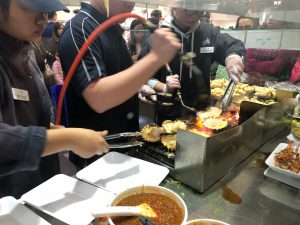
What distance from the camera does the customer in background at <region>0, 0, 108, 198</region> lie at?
78 centimetres

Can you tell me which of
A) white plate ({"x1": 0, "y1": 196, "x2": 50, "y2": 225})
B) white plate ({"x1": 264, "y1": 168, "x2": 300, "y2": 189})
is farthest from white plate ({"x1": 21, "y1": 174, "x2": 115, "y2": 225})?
white plate ({"x1": 264, "y1": 168, "x2": 300, "y2": 189})

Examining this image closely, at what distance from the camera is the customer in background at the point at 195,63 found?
5.49ft

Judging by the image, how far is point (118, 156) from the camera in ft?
4.13

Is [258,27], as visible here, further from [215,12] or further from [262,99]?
[262,99]

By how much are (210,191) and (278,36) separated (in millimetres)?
843

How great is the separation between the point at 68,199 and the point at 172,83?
1099mm

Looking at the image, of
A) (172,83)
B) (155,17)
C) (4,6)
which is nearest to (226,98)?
(172,83)

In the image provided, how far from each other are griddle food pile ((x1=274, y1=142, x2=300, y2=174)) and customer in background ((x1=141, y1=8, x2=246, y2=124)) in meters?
0.58

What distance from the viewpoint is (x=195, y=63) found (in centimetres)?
204

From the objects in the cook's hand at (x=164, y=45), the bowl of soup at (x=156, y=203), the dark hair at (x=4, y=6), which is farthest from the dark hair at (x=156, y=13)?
the bowl of soup at (x=156, y=203)

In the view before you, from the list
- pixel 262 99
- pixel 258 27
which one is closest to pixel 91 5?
pixel 258 27

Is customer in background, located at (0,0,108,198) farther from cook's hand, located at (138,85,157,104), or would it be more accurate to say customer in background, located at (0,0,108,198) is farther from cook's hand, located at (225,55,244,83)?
cook's hand, located at (225,55,244,83)

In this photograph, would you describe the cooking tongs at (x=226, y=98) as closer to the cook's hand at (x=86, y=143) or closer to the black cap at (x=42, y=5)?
the cook's hand at (x=86, y=143)

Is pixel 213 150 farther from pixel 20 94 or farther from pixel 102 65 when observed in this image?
pixel 20 94
